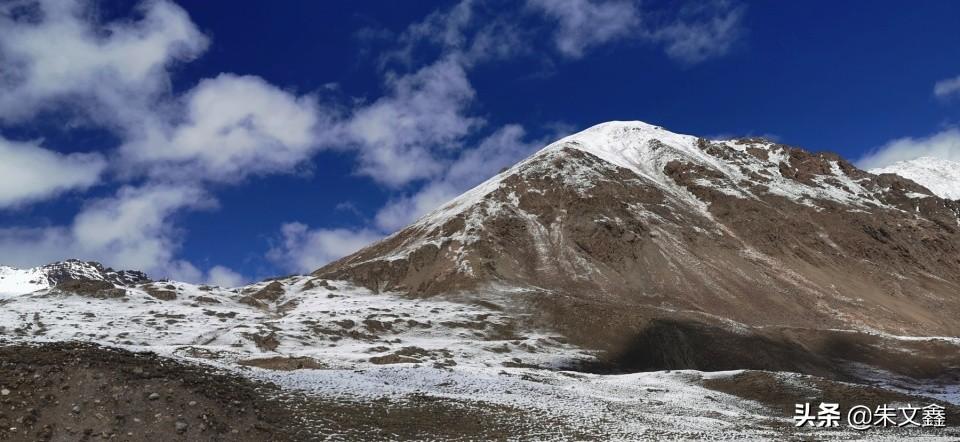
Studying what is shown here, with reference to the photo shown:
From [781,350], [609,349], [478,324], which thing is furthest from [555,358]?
[781,350]

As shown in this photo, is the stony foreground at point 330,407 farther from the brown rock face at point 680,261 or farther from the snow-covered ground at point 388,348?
the brown rock face at point 680,261

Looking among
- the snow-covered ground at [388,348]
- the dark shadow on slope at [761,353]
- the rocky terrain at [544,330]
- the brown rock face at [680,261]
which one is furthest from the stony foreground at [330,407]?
the brown rock face at [680,261]

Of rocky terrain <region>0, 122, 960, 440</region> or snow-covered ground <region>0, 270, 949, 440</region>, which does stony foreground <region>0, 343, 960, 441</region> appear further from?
snow-covered ground <region>0, 270, 949, 440</region>

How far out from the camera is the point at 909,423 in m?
36.8

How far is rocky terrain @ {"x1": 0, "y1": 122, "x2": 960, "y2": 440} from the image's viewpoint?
26.0 meters

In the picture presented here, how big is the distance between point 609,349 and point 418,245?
2905 inches

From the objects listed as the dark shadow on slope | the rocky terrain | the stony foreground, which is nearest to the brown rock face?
the dark shadow on slope

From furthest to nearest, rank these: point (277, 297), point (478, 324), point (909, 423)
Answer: point (277, 297) < point (478, 324) < point (909, 423)

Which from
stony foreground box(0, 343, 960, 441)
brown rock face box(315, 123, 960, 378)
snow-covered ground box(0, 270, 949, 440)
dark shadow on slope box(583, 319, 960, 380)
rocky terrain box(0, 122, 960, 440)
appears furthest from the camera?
brown rock face box(315, 123, 960, 378)

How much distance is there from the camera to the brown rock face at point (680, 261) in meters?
111

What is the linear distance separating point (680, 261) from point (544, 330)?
5549 centimetres

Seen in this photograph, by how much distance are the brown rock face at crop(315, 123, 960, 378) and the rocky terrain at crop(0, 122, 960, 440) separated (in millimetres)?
632

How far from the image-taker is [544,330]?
108m

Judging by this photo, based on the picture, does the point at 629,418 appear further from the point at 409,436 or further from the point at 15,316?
the point at 15,316
